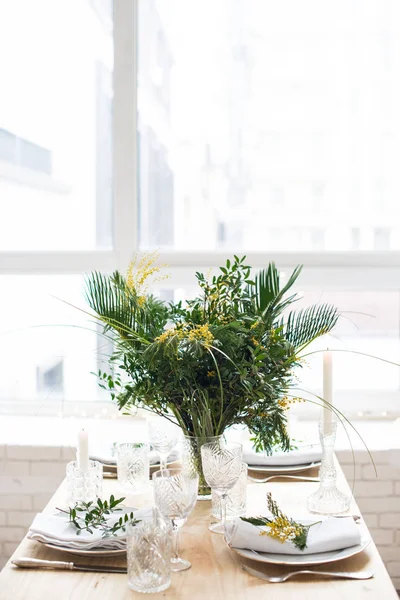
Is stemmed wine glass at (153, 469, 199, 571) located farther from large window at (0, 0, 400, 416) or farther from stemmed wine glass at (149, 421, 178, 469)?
large window at (0, 0, 400, 416)

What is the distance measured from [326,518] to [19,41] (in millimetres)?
2338

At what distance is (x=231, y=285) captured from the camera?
6.14 feet

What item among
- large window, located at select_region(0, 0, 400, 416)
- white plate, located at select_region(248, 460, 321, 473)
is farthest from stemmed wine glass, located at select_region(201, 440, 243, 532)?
large window, located at select_region(0, 0, 400, 416)

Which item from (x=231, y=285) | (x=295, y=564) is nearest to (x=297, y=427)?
(x=231, y=285)

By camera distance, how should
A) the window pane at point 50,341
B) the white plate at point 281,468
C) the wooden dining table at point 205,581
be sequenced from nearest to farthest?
1. the wooden dining table at point 205,581
2. the white plate at point 281,468
3. the window pane at point 50,341

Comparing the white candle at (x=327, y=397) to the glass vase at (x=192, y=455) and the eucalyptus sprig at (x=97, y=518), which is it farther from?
the eucalyptus sprig at (x=97, y=518)

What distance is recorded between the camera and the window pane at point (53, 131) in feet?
10.3

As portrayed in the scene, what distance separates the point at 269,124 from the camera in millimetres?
3102

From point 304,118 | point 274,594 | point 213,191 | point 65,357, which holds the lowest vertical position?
point 274,594

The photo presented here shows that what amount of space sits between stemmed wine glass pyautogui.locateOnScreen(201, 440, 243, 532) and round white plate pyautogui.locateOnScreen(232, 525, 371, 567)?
15cm

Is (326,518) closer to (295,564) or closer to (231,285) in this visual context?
(295,564)

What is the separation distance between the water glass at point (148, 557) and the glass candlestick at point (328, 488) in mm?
516

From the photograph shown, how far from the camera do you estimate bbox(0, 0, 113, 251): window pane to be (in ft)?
10.3

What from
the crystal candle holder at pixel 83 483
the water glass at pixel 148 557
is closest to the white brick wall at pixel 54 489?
the crystal candle holder at pixel 83 483
